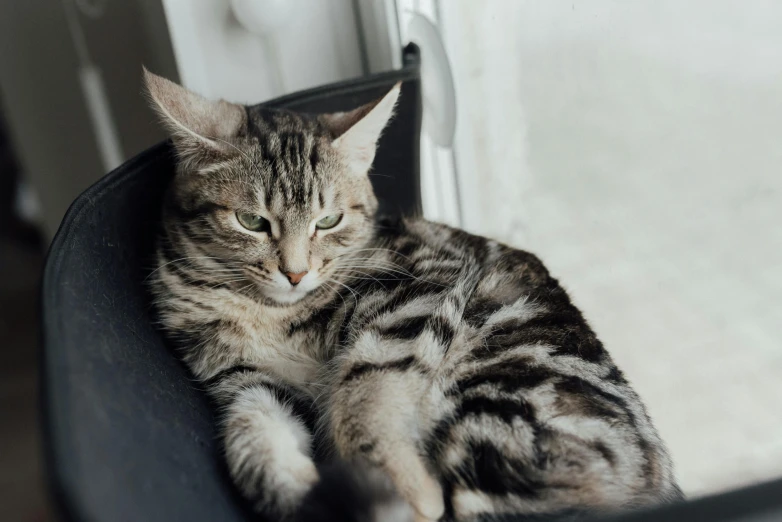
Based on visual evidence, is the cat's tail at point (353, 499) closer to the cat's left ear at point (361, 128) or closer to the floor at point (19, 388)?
the cat's left ear at point (361, 128)

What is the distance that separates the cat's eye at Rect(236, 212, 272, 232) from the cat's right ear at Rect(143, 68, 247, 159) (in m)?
0.11

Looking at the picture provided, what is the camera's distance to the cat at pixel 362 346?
2.53 ft

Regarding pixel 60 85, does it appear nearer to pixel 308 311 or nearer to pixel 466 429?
pixel 308 311

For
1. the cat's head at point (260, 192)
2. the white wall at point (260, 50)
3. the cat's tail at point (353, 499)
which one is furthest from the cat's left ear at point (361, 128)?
the cat's tail at point (353, 499)

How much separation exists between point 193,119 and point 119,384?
48 centimetres

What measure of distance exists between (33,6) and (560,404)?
1930 millimetres

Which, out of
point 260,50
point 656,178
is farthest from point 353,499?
point 260,50

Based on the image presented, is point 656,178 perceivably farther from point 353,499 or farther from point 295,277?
point 353,499

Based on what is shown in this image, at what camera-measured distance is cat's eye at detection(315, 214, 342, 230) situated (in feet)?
3.46

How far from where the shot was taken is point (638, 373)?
1352mm

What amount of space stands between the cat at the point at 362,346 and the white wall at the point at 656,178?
271 millimetres

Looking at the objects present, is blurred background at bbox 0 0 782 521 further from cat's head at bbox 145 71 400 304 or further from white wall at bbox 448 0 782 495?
cat's head at bbox 145 71 400 304

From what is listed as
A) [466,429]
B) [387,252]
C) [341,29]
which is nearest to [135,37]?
[341,29]

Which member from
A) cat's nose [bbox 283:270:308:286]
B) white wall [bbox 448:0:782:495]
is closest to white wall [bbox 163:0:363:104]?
white wall [bbox 448:0:782:495]
